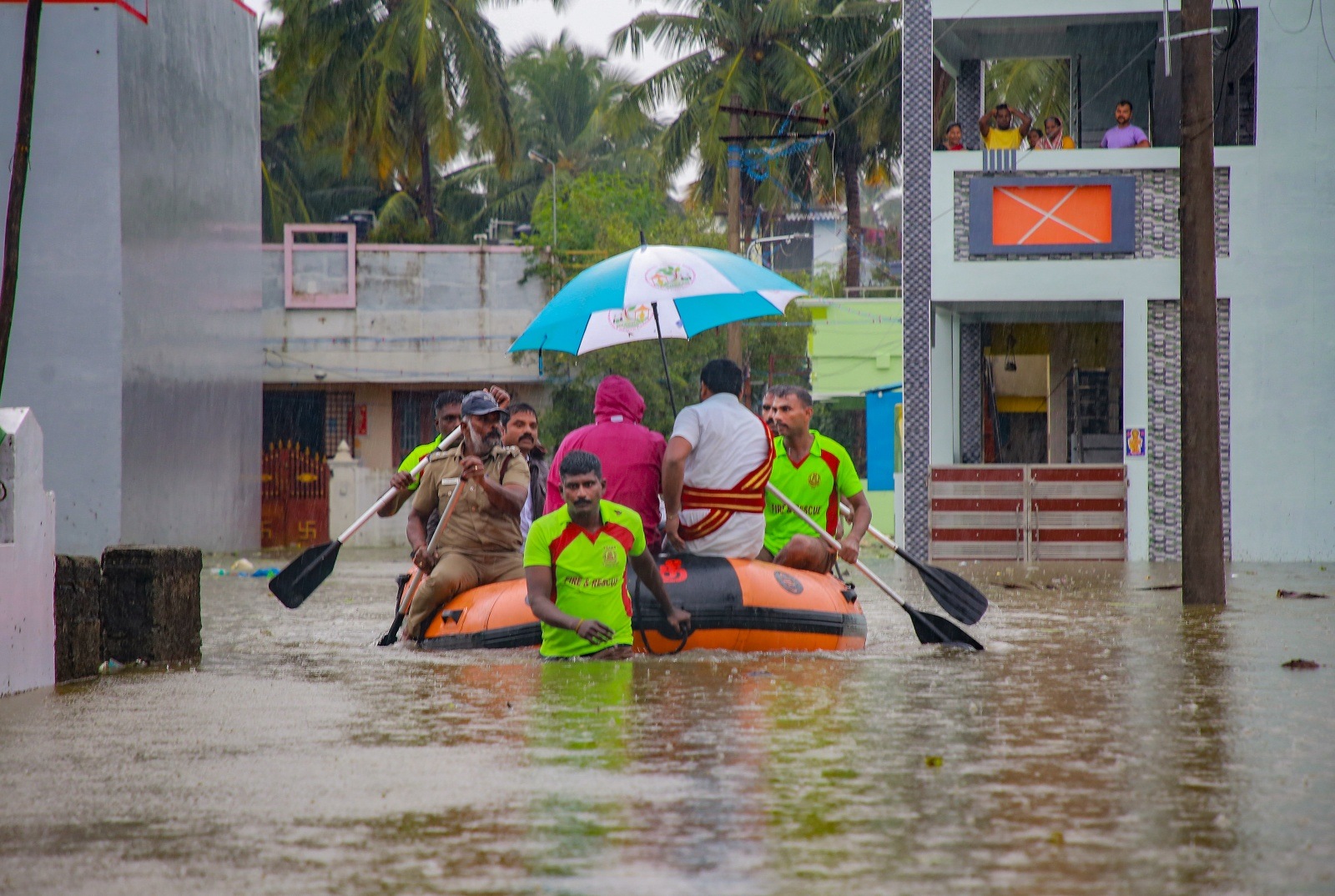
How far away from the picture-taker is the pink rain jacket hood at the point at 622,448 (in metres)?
9.66

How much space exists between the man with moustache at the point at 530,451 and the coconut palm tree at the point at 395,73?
78.6 ft

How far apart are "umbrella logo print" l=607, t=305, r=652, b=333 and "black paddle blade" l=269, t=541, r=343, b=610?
2.68 meters

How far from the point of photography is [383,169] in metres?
36.5

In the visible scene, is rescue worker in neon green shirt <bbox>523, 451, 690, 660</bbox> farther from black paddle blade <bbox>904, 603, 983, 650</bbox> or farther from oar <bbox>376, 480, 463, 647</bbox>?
black paddle blade <bbox>904, 603, 983, 650</bbox>

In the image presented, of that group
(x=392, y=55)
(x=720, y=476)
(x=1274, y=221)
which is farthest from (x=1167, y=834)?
(x=392, y=55)

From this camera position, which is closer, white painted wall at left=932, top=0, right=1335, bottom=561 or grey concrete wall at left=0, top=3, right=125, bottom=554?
white painted wall at left=932, top=0, right=1335, bottom=561

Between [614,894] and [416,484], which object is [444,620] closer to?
[416,484]

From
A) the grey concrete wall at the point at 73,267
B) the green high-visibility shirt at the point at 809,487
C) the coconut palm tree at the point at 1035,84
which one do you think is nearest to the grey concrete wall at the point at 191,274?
the grey concrete wall at the point at 73,267

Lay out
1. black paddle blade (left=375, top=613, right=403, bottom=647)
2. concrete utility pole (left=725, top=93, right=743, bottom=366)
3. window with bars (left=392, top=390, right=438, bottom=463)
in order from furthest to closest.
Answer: window with bars (left=392, top=390, right=438, bottom=463) → concrete utility pole (left=725, top=93, right=743, bottom=366) → black paddle blade (left=375, top=613, right=403, bottom=647)

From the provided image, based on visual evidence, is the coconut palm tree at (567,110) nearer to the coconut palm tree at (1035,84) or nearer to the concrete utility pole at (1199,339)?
the coconut palm tree at (1035,84)

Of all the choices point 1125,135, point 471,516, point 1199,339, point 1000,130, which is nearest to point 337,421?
point 1000,130

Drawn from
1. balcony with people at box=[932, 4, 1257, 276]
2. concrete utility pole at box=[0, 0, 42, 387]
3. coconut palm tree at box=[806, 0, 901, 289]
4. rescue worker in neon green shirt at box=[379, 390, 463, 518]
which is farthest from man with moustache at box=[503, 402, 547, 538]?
coconut palm tree at box=[806, 0, 901, 289]

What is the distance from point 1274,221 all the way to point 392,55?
20.2 meters

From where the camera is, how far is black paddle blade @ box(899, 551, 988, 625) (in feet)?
34.7
